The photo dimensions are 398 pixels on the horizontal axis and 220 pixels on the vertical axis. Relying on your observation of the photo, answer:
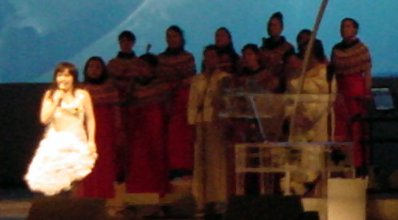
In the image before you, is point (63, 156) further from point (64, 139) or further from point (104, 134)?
point (104, 134)

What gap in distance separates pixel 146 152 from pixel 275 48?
1.74 m

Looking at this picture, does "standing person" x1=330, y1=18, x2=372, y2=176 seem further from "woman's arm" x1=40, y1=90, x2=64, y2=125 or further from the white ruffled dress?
"woman's arm" x1=40, y1=90, x2=64, y2=125

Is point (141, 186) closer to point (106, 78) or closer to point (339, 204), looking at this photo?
point (106, 78)

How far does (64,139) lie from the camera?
14766mm

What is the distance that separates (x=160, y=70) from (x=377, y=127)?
437 cm

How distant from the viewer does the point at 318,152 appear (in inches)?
569

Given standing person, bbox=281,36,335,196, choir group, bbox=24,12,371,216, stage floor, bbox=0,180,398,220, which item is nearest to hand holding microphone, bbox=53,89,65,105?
choir group, bbox=24,12,371,216

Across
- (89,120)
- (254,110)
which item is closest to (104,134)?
(89,120)

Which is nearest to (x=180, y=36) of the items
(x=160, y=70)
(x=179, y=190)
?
(x=160, y=70)

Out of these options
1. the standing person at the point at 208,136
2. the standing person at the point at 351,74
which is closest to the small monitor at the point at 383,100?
the standing person at the point at 351,74

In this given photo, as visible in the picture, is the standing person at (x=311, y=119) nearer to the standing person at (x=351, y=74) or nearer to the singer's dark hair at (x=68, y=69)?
the standing person at (x=351, y=74)

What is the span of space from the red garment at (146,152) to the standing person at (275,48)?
1227 millimetres

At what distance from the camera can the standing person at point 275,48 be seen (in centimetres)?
1627

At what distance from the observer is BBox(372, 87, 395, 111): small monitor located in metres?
16.2
